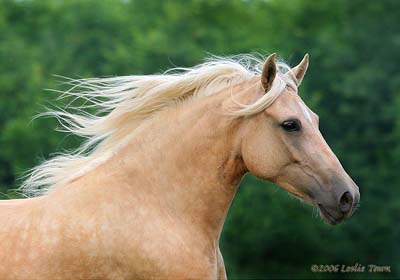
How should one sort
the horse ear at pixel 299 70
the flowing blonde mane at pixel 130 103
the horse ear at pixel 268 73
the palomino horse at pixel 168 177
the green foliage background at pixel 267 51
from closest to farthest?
the palomino horse at pixel 168 177 → the horse ear at pixel 268 73 → the flowing blonde mane at pixel 130 103 → the horse ear at pixel 299 70 → the green foliage background at pixel 267 51

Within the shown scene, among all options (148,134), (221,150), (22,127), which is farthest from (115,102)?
(22,127)

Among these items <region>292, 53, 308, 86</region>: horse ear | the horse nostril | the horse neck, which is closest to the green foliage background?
<region>292, 53, 308, 86</region>: horse ear

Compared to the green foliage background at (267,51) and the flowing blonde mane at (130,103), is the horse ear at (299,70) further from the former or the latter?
the green foliage background at (267,51)

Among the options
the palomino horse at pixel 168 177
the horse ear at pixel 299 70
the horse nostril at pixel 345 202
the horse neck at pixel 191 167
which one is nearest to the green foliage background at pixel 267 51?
the horse ear at pixel 299 70

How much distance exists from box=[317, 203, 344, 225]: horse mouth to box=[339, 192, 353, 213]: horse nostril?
0.20 ft

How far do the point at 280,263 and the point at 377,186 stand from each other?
4.57 meters

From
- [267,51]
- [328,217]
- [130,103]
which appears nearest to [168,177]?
[130,103]

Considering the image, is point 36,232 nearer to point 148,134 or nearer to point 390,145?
point 148,134

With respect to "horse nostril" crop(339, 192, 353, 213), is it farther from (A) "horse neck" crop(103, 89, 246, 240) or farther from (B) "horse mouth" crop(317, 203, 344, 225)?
(A) "horse neck" crop(103, 89, 246, 240)

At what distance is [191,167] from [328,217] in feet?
3.32

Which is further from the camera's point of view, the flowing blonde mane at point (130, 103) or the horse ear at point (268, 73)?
the flowing blonde mane at point (130, 103)

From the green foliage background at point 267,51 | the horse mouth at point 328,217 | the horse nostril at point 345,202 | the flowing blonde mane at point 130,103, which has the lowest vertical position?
the green foliage background at point 267,51

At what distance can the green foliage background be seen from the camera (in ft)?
100.0

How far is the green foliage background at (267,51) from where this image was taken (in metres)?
30.5
